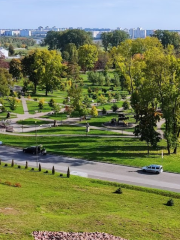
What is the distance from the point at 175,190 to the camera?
106ft

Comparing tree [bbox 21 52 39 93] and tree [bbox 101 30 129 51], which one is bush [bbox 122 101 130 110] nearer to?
tree [bbox 21 52 39 93]

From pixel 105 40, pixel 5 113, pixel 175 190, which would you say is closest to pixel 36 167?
pixel 175 190

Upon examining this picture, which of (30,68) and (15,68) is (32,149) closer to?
(30,68)

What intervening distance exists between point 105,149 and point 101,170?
762cm

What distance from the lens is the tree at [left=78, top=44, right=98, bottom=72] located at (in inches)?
4875

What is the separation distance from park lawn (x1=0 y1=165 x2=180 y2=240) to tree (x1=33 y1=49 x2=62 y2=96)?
173ft

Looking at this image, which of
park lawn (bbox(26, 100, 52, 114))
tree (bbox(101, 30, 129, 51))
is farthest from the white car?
tree (bbox(101, 30, 129, 51))

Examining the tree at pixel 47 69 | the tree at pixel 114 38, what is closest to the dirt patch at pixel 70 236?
the tree at pixel 47 69

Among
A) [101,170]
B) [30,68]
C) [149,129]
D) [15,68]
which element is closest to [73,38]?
[15,68]

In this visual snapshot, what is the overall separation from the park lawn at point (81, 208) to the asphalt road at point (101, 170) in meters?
2.16

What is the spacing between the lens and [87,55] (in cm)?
12400

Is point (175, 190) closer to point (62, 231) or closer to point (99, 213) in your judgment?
point (99, 213)

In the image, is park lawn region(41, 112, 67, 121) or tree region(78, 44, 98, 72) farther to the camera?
tree region(78, 44, 98, 72)

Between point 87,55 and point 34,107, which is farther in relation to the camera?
point 87,55
